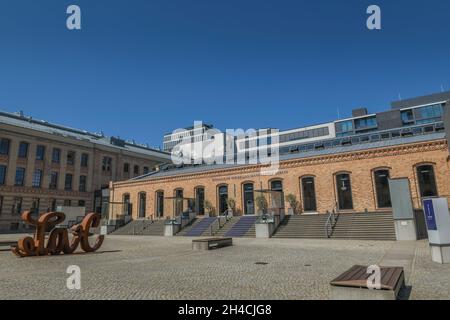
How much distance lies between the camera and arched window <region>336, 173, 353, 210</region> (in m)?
26.0

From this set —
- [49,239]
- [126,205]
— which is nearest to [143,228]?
[126,205]

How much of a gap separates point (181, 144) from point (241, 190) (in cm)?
8937

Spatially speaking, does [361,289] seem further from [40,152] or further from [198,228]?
[40,152]

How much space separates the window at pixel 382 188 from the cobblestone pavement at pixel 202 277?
12.8 metres

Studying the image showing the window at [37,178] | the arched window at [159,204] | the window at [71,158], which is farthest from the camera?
the window at [71,158]

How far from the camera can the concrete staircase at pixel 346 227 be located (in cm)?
2000

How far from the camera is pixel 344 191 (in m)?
26.3

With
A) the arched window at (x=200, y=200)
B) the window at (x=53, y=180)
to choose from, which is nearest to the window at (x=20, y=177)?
the window at (x=53, y=180)

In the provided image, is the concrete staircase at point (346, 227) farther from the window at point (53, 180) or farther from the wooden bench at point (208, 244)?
the window at point (53, 180)

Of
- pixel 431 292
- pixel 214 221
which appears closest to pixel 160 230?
pixel 214 221

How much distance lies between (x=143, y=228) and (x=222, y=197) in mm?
8700

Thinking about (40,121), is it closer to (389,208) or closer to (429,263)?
(389,208)

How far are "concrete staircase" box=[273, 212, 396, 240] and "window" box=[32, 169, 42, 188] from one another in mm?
34388

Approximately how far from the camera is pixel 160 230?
98.7 feet
